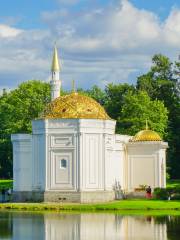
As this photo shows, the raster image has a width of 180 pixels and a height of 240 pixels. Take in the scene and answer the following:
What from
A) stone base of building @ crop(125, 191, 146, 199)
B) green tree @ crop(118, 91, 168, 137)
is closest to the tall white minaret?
stone base of building @ crop(125, 191, 146, 199)

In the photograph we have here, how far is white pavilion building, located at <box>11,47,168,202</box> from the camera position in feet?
214

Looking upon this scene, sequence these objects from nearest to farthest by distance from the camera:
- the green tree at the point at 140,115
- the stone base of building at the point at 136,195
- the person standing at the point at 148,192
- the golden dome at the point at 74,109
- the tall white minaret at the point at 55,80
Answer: the golden dome at the point at 74,109
the person standing at the point at 148,192
the stone base of building at the point at 136,195
the tall white minaret at the point at 55,80
the green tree at the point at 140,115

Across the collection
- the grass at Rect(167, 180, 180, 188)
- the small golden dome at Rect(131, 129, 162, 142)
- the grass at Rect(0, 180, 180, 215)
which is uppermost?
the small golden dome at Rect(131, 129, 162, 142)

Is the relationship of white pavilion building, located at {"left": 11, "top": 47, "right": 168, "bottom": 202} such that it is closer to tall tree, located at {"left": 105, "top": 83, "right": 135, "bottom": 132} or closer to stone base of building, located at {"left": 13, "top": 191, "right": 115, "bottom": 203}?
stone base of building, located at {"left": 13, "top": 191, "right": 115, "bottom": 203}

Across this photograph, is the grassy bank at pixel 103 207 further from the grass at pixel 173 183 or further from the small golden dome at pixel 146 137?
the grass at pixel 173 183

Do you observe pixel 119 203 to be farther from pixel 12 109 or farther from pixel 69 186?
pixel 12 109

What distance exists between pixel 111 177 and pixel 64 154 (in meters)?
5.15

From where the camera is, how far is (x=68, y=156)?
65.5 metres

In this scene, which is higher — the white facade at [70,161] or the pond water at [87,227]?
the white facade at [70,161]

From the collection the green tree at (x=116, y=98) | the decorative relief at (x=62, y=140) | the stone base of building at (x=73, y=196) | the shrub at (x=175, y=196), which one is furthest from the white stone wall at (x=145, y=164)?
the green tree at (x=116, y=98)

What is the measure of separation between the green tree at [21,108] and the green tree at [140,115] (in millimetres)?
11392

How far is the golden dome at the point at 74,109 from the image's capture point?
217 ft

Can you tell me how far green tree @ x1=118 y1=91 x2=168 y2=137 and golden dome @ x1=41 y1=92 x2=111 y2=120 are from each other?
19.2 metres

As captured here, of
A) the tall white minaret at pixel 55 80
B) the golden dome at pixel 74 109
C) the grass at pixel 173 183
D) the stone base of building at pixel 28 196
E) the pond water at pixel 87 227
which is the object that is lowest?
the pond water at pixel 87 227
